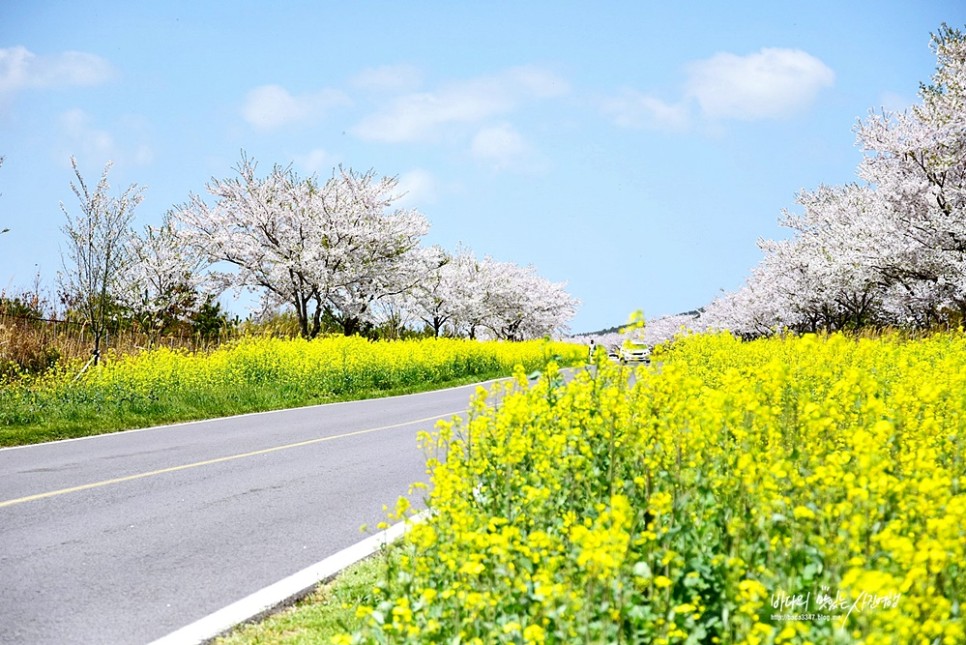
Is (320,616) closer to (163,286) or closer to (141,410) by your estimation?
(141,410)

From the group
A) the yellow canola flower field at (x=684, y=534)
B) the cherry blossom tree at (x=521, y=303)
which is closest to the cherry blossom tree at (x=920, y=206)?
the yellow canola flower field at (x=684, y=534)

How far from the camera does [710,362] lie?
542 inches

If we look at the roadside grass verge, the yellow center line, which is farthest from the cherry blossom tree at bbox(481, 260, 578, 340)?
the yellow center line

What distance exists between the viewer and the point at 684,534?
394 centimetres

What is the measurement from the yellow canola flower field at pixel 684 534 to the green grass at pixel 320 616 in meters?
0.49

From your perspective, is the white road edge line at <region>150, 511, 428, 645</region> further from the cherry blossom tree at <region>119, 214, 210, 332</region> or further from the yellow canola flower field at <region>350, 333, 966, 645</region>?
the cherry blossom tree at <region>119, 214, 210, 332</region>

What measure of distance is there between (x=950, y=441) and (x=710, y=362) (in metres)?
7.91

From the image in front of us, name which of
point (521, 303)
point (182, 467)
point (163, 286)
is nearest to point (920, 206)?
point (182, 467)

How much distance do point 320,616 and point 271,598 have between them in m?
0.49

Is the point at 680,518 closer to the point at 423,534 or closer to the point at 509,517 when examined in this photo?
the point at 509,517

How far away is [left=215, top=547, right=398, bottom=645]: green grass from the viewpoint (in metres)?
4.55

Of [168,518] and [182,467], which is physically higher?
[182,467]

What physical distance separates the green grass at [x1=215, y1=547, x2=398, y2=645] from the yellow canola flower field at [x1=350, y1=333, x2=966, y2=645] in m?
0.49

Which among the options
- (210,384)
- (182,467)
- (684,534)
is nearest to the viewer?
(684,534)
